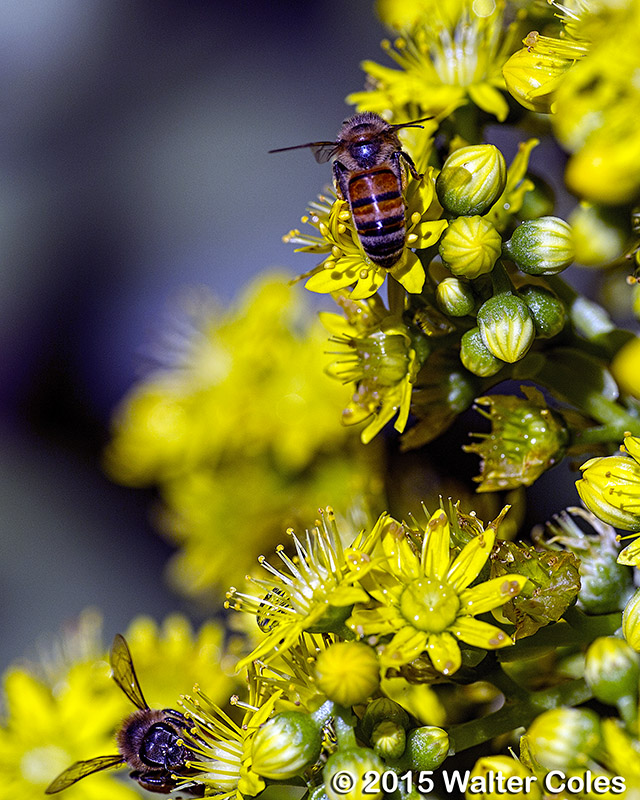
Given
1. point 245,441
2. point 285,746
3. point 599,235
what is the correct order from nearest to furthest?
point 285,746 < point 599,235 < point 245,441

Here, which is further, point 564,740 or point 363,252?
point 363,252

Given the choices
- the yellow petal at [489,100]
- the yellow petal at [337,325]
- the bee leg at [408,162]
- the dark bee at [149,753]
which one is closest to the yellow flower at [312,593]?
the dark bee at [149,753]

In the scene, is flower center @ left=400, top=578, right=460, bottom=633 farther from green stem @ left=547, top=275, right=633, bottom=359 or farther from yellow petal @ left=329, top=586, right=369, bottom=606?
green stem @ left=547, top=275, right=633, bottom=359

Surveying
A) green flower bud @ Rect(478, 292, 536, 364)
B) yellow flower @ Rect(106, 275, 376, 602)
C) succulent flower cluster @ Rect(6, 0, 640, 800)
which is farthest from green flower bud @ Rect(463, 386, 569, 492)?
yellow flower @ Rect(106, 275, 376, 602)

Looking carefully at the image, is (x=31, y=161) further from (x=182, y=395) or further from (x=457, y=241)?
(x=457, y=241)

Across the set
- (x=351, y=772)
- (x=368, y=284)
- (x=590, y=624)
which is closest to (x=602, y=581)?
(x=590, y=624)

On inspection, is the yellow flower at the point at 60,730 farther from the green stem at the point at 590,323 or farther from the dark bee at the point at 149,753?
the green stem at the point at 590,323

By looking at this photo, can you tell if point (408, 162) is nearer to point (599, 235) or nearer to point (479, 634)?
point (599, 235)
